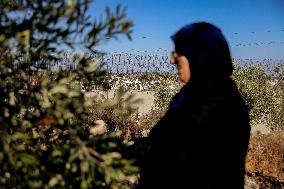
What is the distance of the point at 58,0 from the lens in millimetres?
2748

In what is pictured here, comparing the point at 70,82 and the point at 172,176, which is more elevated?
the point at 70,82

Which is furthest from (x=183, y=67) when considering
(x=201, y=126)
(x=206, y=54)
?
(x=201, y=126)

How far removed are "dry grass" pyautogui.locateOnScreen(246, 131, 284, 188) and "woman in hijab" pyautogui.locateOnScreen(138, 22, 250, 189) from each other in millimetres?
13970

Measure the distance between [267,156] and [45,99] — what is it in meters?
18.2

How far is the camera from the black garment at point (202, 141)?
112 inches

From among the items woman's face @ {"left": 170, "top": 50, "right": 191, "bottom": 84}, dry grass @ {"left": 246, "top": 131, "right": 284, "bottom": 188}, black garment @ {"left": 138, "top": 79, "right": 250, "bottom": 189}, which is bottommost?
dry grass @ {"left": 246, "top": 131, "right": 284, "bottom": 188}

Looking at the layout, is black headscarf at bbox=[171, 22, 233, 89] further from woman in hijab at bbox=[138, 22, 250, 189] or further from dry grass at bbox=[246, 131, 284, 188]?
dry grass at bbox=[246, 131, 284, 188]

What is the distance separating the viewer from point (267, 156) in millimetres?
19234

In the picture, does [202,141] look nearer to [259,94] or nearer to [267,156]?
[267,156]

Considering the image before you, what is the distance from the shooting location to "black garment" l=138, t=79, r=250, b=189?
2.86 meters

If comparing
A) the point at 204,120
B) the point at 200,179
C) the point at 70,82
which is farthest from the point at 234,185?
the point at 70,82

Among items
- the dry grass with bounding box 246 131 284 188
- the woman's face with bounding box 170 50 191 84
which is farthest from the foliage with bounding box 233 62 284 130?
the woman's face with bounding box 170 50 191 84

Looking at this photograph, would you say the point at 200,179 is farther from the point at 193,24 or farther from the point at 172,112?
the point at 193,24

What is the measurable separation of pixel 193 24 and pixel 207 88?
0.59 meters
